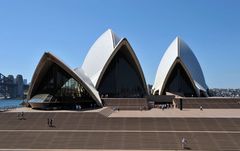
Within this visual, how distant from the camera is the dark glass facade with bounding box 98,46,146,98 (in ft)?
124

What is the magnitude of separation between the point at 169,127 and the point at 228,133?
3.39 m

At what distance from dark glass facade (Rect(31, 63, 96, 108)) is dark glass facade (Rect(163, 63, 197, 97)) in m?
12.1

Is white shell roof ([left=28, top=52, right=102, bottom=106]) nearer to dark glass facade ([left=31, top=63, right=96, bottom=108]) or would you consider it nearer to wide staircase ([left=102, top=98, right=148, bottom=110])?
dark glass facade ([left=31, top=63, right=96, bottom=108])

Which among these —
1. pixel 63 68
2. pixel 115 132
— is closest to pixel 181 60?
pixel 63 68

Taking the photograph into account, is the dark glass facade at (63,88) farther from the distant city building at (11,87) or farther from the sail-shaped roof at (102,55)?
the distant city building at (11,87)

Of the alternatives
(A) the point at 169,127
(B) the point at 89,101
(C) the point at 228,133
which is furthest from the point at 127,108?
(C) the point at 228,133

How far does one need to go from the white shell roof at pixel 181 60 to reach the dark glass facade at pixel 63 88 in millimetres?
11732

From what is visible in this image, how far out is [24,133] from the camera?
20609 millimetres

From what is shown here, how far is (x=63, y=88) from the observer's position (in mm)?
30578

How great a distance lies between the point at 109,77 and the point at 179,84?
27.6 ft

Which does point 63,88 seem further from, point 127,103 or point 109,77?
point 109,77

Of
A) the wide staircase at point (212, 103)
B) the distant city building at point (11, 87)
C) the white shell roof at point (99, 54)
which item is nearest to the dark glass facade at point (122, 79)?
the white shell roof at point (99, 54)

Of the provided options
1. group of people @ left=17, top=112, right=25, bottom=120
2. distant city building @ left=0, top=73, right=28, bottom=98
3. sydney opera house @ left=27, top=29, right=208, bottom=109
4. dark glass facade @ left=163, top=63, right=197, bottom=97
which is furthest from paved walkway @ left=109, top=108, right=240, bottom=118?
distant city building @ left=0, top=73, right=28, bottom=98

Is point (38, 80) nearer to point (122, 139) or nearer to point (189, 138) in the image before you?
point (122, 139)
